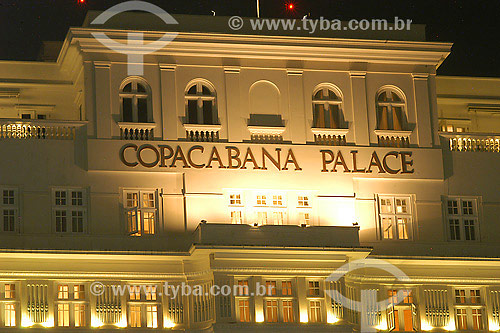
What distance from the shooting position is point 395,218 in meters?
50.9

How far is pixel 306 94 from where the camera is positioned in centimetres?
5109

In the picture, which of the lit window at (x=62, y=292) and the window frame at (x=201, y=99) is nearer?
the lit window at (x=62, y=292)

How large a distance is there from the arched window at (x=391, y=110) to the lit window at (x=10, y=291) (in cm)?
1415

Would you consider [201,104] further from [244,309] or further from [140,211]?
[244,309]

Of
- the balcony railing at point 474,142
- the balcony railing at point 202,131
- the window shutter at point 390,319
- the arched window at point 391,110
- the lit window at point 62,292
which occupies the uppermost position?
the arched window at point 391,110

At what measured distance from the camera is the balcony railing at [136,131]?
49281 mm

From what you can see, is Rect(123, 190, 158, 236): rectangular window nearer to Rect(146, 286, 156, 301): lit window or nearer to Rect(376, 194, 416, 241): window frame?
Rect(146, 286, 156, 301): lit window

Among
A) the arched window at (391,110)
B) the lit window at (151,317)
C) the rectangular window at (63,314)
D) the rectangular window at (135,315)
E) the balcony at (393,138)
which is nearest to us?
the rectangular window at (63,314)

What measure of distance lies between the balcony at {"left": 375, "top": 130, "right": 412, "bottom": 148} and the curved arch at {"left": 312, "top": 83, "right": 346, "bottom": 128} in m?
1.39

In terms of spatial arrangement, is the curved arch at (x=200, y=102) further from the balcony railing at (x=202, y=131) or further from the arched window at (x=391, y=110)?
the arched window at (x=391, y=110)

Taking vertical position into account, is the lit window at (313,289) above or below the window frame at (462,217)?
below

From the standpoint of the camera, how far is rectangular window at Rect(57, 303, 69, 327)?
1847 inches

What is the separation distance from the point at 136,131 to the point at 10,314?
7.72 meters

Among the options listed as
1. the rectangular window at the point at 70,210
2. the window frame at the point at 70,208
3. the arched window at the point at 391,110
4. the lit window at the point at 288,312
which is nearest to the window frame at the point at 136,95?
the window frame at the point at 70,208
